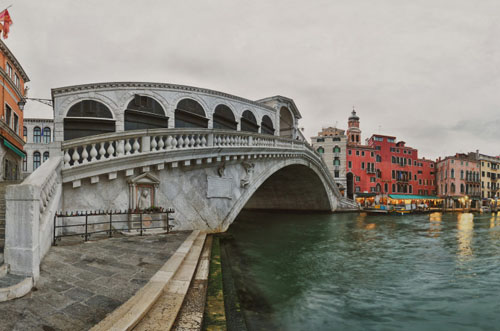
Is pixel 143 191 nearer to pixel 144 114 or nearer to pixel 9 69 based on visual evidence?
pixel 144 114

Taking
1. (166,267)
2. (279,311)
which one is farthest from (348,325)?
(166,267)

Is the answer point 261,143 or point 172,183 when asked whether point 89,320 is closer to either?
point 172,183

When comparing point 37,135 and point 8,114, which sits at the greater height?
point 37,135

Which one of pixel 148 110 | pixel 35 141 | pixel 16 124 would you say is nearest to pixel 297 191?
pixel 148 110

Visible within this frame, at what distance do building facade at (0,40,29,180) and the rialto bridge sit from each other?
20.1 ft

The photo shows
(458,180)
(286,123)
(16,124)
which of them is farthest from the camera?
(458,180)

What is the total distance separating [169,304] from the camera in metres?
3.33

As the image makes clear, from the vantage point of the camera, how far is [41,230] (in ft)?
14.3

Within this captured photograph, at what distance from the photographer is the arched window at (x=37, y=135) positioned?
35.8 metres

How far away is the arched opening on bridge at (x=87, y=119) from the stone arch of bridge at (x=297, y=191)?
39.2 ft

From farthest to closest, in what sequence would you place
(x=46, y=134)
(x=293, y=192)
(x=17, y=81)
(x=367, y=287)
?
(x=46, y=134) < (x=293, y=192) < (x=17, y=81) < (x=367, y=287)

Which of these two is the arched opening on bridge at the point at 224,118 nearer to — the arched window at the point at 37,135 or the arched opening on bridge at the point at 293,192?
the arched opening on bridge at the point at 293,192

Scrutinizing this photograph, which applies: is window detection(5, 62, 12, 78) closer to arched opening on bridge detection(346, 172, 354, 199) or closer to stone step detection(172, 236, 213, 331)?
stone step detection(172, 236, 213, 331)

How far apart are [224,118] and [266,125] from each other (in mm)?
4544
